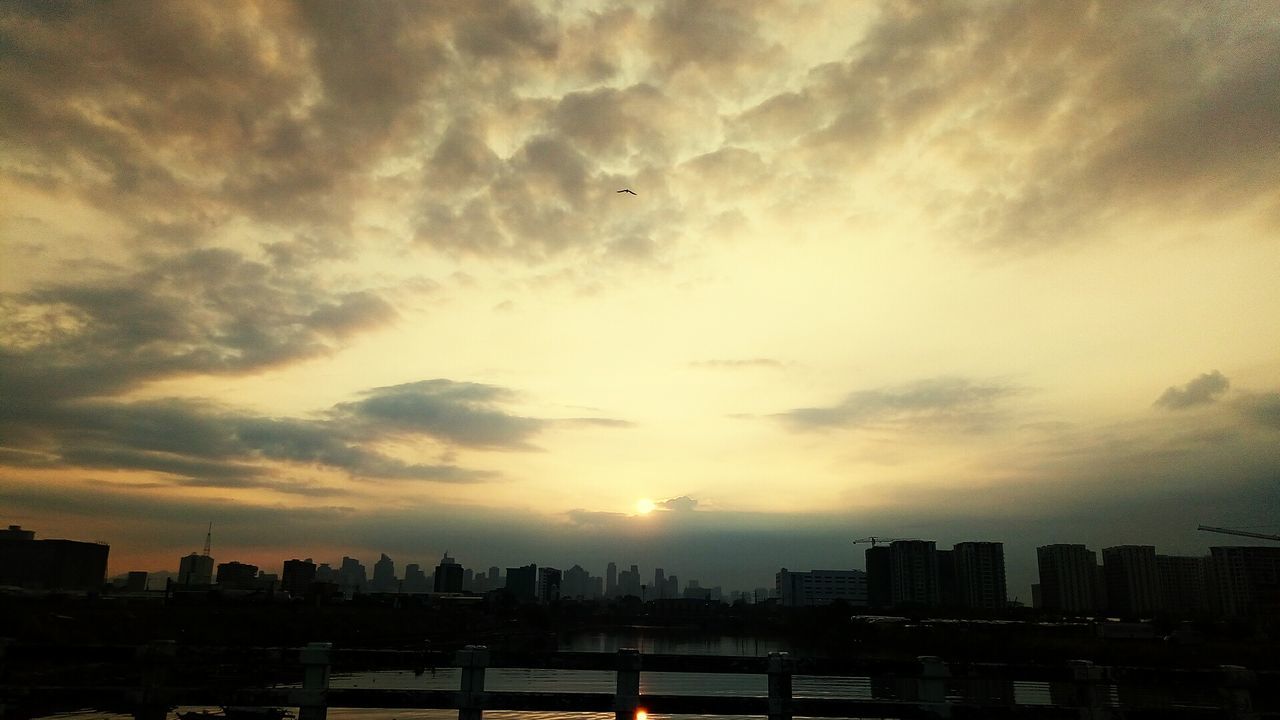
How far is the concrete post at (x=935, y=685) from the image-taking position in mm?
7762

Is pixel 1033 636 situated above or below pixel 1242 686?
below

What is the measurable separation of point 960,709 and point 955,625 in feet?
338

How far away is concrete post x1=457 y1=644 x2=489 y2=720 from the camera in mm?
7473

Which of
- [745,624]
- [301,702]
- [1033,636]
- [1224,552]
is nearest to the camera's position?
[301,702]

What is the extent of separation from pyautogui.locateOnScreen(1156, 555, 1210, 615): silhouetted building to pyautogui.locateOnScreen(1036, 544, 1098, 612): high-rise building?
41.6 ft

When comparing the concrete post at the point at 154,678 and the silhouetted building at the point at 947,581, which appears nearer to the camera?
the concrete post at the point at 154,678

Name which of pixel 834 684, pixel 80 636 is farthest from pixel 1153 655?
pixel 80 636

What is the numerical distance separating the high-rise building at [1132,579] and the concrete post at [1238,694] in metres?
168

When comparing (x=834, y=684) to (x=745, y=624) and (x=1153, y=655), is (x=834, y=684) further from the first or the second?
(x=745, y=624)

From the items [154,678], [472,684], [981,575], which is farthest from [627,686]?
[981,575]

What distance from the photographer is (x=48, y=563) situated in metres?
109

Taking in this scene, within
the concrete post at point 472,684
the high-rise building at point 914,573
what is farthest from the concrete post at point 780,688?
the high-rise building at point 914,573

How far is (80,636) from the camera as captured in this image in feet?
181

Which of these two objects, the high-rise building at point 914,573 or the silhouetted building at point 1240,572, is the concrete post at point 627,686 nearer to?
the silhouetted building at point 1240,572
